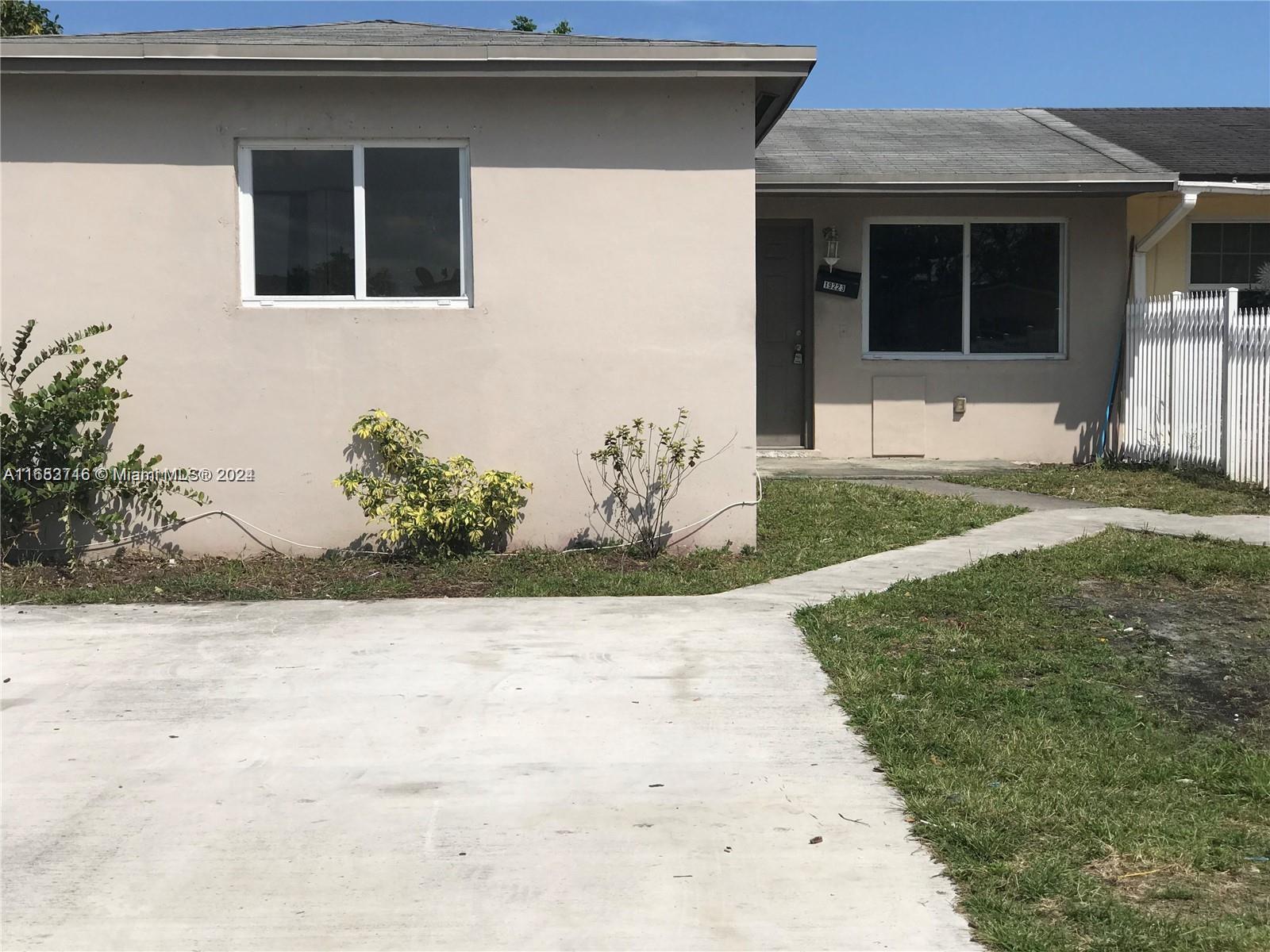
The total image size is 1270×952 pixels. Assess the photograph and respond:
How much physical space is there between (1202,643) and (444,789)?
405 cm

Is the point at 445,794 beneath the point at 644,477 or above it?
beneath

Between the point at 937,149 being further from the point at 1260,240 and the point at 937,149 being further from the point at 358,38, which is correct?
the point at 358,38

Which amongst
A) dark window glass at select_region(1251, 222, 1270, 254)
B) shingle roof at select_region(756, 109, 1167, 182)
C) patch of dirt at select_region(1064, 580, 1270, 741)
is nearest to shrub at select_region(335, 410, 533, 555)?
patch of dirt at select_region(1064, 580, 1270, 741)

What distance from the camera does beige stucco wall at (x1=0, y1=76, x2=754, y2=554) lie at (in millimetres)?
8555

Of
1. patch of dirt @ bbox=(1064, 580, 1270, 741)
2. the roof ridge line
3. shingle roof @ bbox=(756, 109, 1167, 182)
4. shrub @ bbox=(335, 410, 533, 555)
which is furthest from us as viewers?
the roof ridge line

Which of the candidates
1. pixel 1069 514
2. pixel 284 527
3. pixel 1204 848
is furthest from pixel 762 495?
pixel 1204 848

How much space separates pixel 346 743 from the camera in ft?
16.6

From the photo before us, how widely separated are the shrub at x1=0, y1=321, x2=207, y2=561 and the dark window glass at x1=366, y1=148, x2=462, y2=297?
6.05 ft

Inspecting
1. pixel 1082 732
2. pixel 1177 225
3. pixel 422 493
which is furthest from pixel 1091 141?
pixel 1082 732

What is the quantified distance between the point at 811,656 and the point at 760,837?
2.24 m

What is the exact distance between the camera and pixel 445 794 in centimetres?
454

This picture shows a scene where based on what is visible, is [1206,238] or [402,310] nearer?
[402,310]

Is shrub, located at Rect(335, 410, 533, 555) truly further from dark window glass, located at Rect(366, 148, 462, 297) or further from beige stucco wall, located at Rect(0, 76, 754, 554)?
dark window glass, located at Rect(366, 148, 462, 297)

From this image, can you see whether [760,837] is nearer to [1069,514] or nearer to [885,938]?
[885,938]
